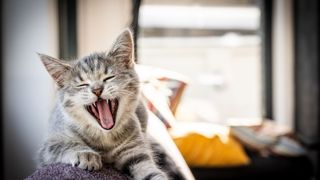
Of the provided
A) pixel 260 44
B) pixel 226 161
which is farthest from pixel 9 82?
pixel 260 44

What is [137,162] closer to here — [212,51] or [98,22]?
[98,22]

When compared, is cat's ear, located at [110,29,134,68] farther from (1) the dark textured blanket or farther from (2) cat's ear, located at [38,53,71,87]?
(1) the dark textured blanket

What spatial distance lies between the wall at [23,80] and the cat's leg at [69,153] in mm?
636

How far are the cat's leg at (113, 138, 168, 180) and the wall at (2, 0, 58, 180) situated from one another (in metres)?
0.68

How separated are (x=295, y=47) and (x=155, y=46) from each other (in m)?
0.91

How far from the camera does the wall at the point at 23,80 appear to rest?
1.34m

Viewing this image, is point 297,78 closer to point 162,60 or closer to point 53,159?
point 162,60

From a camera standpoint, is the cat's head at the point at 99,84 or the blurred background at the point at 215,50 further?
the blurred background at the point at 215,50

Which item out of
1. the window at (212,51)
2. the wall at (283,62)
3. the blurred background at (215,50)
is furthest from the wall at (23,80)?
the wall at (283,62)

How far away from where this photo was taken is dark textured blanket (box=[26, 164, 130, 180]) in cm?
52

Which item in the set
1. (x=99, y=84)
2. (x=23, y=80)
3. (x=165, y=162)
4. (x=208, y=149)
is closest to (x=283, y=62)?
(x=208, y=149)

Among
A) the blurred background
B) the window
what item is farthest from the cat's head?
the window

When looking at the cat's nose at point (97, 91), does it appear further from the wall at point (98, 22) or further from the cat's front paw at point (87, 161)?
→ the wall at point (98, 22)

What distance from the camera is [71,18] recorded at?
6.42 ft
